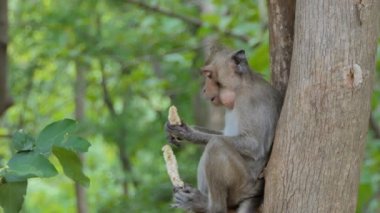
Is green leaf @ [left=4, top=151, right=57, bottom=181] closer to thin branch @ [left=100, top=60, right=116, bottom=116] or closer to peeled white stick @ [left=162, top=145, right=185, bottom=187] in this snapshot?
peeled white stick @ [left=162, top=145, right=185, bottom=187]

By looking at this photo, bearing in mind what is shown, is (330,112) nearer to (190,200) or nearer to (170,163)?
(170,163)

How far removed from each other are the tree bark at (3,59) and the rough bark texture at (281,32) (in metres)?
1.91

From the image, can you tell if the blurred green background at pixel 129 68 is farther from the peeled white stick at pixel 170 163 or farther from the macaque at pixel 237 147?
the peeled white stick at pixel 170 163

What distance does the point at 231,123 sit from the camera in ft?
13.3

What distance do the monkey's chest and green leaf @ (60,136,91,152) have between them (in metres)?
1.26

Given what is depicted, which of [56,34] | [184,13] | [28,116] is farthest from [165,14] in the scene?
[28,116]

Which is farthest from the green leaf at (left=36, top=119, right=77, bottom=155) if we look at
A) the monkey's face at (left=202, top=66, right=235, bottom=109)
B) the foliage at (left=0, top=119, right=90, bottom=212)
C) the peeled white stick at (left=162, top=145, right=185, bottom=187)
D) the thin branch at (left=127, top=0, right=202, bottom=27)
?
the thin branch at (left=127, top=0, right=202, bottom=27)

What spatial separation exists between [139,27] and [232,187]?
14.7 feet

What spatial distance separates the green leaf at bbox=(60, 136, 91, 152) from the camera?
110 inches

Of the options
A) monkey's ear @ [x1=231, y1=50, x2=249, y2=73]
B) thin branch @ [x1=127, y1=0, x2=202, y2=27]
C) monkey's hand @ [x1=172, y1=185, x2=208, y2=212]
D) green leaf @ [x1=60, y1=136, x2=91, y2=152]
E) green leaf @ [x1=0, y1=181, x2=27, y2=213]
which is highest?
thin branch @ [x1=127, y1=0, x2=202, y2=27]

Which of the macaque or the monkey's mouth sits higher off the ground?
the monkey's mouth

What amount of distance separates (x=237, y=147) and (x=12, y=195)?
4.60 ft

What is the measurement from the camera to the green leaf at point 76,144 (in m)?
2.80

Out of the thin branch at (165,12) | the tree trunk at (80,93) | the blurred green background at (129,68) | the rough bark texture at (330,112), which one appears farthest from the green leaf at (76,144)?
the thin branch at (165,12)
